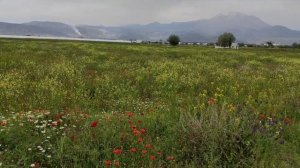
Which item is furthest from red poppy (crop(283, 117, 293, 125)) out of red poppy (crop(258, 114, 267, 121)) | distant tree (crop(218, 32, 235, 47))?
distant tree (crop(218, 32, 235, 47))

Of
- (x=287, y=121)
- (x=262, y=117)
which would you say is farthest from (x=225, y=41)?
(x=262, y=117)

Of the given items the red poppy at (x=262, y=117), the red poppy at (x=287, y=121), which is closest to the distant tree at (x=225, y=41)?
the red poppy at (x=287, y=121)

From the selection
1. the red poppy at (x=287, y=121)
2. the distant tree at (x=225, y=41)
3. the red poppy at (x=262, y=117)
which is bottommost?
the red poppy at (x=287, y=121)

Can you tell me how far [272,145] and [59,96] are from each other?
6.98m

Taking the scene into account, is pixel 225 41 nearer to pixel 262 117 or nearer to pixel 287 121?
pixel 287 121

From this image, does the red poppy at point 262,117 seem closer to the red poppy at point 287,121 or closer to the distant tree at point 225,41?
the red poppy at point 287,121

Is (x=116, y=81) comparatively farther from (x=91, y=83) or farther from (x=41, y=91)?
(x=41, y=91)

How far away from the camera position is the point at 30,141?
22.5 feet

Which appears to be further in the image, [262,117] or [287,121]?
[287,121]

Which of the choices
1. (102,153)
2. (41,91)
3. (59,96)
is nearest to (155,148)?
(102,153)

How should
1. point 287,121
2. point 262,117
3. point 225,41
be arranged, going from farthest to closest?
point 225,41 < point 287,121 < point 262,117

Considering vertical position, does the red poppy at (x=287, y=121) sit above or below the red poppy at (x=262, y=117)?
below

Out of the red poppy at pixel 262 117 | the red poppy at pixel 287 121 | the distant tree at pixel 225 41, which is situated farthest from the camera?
the distant tree at pixel 225 41

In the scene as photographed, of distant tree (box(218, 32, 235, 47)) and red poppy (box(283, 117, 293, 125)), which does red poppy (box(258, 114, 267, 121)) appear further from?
distant tree (box(218, 32, 235, 47))
